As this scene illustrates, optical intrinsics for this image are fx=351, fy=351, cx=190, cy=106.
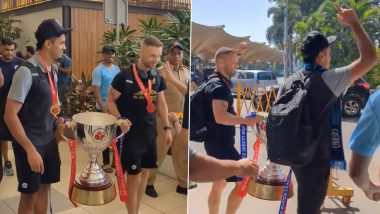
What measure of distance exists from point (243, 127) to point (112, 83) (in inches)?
29.4

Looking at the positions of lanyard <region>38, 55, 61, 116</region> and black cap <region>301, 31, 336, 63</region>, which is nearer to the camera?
black cap <region>301, 31, 336, 63</region>

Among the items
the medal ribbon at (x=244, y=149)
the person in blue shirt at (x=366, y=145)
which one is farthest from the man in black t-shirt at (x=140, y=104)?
the person in blue shirt at (x=366, y=145)

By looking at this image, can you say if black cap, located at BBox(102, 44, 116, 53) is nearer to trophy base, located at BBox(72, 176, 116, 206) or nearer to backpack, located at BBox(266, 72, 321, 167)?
trophy base, located at BBox(72, 176, 116, 206)

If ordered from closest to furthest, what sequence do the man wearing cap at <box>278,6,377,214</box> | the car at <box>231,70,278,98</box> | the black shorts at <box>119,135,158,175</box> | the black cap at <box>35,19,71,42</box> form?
the man wearing cap at <box>278,6,377,214</box> < the car at <box>231,70,278,98</box> < the black cap at <box>35,19,71,42</box> < the black shorts at <box>119,135,158,175</box>

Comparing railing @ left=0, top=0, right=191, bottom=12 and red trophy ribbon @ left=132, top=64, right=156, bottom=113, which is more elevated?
railing @ left=0, top=0, right=191, bottom=12

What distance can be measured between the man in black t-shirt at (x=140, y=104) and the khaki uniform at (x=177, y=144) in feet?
0.09

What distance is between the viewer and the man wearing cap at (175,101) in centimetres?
192

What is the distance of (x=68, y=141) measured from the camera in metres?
1.91

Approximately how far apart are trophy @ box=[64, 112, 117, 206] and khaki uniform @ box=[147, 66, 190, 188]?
26cm

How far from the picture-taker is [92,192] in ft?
6.44

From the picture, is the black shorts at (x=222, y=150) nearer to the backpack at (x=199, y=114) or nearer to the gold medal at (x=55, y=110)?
the backpack at (x=199, y=114)

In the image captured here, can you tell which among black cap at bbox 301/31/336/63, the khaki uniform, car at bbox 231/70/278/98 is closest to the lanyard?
the khaki uniform

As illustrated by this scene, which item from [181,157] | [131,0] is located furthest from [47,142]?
[131,0]

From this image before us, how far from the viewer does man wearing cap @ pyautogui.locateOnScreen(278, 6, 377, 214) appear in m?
1.57
